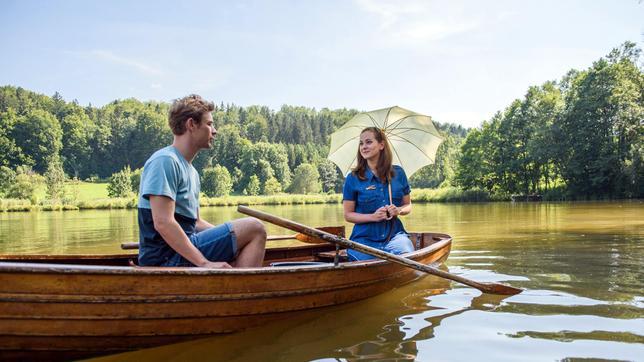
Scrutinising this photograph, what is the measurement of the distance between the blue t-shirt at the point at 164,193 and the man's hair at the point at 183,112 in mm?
177

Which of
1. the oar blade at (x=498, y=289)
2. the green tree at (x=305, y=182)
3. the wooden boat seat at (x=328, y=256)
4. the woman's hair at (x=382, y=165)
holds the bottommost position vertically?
the oar blade at (x=498, y=289)

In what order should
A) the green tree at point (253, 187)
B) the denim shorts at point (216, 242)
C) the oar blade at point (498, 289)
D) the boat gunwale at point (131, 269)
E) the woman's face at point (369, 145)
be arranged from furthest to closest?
1. the green tree at point (253, 187)
2. the woman's face at point (369, 145)
3. the oar blade at point (498, 289)
4. the denim shorts at point (216, 242)
5. the boat gunwale at point (131, 269)

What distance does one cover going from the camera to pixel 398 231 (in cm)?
675

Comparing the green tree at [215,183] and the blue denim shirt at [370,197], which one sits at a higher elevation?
the green tree at [215,183]

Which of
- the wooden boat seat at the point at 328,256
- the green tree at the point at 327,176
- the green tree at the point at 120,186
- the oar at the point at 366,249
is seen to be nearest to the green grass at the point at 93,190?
the green tree at the point at 120,186

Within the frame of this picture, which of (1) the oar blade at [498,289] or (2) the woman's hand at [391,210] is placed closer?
(1) the oar blade at [498,289]

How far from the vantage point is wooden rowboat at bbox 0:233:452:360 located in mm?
3453

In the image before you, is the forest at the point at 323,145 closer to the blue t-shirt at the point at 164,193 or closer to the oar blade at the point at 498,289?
the oar blade at the point at 498,289

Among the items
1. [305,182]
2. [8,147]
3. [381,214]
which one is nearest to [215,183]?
[305,182]

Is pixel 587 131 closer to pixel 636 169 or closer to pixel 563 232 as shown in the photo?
pixel 636 169

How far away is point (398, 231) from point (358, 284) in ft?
4.89

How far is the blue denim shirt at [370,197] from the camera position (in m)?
6.50

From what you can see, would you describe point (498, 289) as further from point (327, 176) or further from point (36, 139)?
point (327, 176)

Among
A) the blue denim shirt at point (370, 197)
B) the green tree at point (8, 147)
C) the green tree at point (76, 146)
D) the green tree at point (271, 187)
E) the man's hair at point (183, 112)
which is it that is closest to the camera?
the man's hair at point (183, 112)
